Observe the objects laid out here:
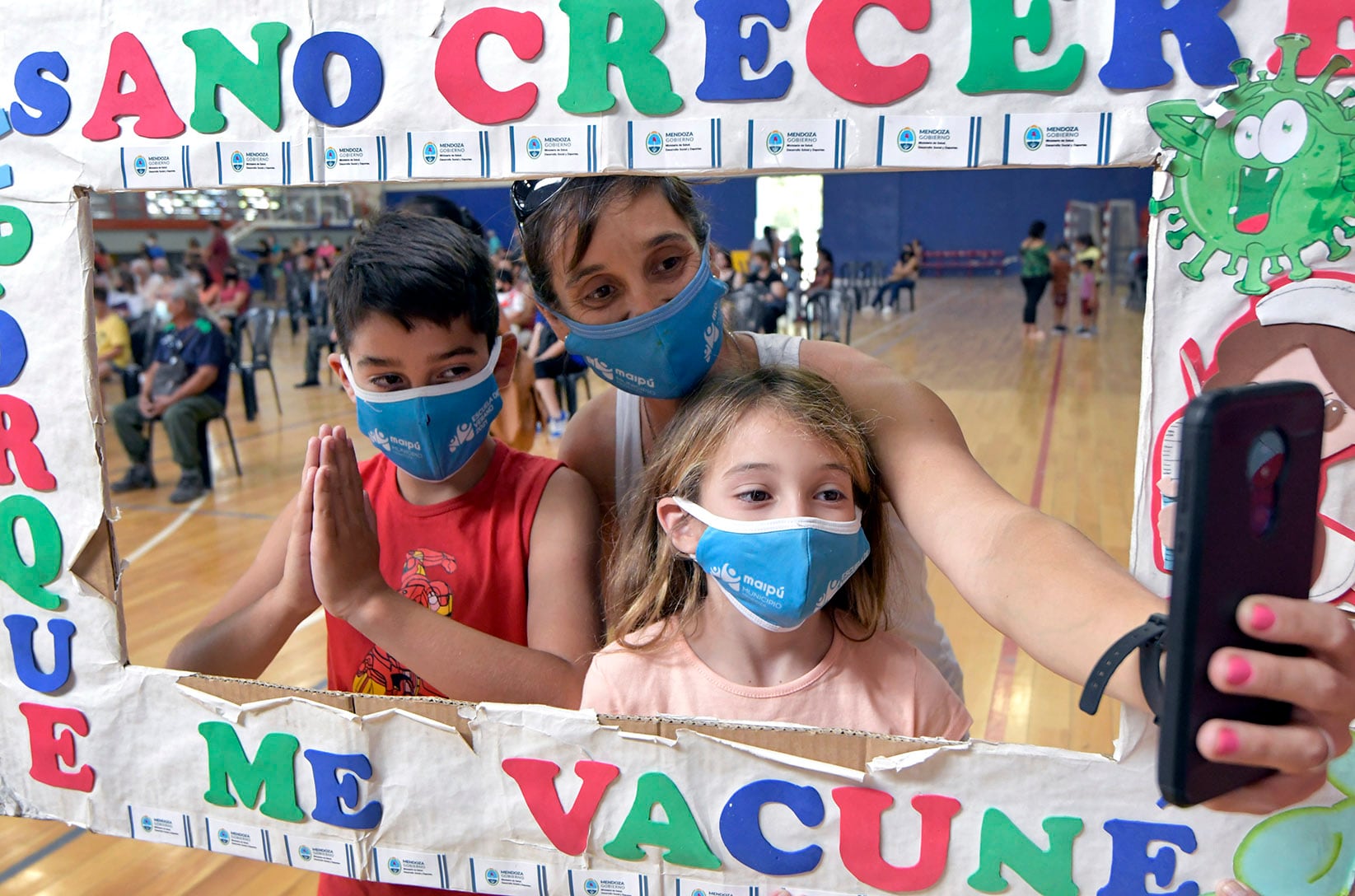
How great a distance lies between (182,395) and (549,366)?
90.1 inches

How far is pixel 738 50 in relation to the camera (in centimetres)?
81

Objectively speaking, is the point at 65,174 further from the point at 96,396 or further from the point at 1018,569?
the point at 1018,569

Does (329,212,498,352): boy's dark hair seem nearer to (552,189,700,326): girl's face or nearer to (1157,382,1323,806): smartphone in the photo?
(552,189,700,326): girl's face

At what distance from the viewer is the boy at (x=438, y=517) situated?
3.76 ft

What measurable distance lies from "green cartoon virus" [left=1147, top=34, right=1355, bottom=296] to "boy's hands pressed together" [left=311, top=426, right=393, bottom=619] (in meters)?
0.76

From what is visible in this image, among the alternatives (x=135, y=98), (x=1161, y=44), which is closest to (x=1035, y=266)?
(x=1161, y=44)

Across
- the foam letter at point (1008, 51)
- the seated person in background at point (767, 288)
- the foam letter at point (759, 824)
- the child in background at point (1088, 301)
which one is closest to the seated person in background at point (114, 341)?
the seated person in background at point (767, 288)

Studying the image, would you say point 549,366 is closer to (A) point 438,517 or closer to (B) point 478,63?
(A) point 438,517

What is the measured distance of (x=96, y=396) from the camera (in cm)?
103

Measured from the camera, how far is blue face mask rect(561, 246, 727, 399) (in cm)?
114

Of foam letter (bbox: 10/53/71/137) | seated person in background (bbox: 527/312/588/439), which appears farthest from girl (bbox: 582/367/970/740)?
seated person in background (bbox: 527/312/588/439)

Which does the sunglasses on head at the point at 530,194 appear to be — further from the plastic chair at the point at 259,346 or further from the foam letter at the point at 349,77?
the plastic chair at the point at 259,346

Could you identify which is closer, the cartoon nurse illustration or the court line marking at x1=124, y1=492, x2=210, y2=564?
the cartoon nurse illustration

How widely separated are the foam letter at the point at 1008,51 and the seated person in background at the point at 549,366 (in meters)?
5.16
